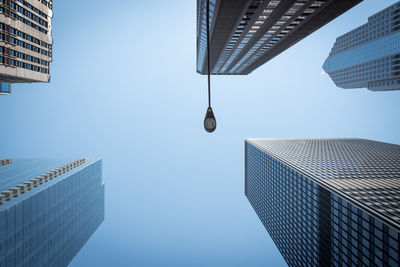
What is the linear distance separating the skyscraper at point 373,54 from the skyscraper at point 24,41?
152396 mm

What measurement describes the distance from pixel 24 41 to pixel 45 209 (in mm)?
31315

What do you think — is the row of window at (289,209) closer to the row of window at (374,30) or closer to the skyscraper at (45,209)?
the skyscraper at (45,209)

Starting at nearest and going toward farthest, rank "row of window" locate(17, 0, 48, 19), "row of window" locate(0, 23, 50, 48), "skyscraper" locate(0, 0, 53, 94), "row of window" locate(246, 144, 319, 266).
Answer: "row of window" locate(0, 23, 50, 48) < "skyscraper" locate(0, 0, 53, 94) < "row of window" locate(17, 0, 48, 19) < "row of window" locate(246, 144, 319, 266)

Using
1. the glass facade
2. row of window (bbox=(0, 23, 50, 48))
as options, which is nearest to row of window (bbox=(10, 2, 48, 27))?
row of window (bbox=(0, 23, 50, 48))

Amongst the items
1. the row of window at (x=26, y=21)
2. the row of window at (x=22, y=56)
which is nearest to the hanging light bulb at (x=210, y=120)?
the row of window at (x=22, y=56)

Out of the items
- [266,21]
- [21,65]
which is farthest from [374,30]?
[21,65]

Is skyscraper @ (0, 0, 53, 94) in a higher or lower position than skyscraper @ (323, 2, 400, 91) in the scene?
lower

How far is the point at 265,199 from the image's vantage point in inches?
4257

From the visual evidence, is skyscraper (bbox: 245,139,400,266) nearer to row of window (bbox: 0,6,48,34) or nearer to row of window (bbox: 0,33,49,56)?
row of window (bbox: 0,33,49,56)

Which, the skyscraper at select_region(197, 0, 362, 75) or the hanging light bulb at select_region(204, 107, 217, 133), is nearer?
the hanging light bulb at select_region(204, 107, 217, 133)

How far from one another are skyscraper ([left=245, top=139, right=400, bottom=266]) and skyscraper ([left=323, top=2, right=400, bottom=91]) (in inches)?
1933

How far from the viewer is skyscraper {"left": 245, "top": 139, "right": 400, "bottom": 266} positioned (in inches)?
1585

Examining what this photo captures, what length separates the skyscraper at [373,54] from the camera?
433 ft

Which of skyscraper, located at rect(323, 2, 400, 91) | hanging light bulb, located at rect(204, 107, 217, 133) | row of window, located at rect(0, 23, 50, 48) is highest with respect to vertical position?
skyscraper, located at rect(323, 2, 400, 91)
